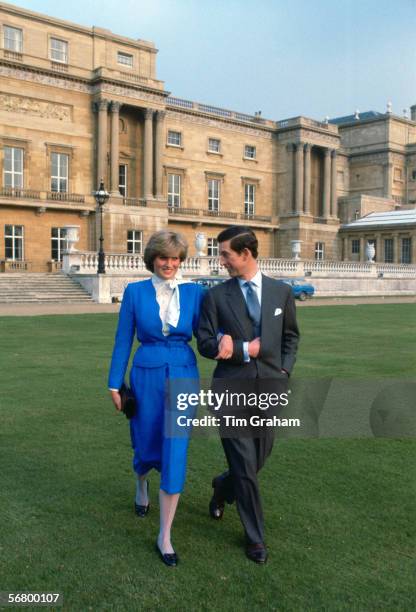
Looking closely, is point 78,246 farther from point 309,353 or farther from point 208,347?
point 208,347

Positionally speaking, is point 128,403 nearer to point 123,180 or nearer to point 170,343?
point 170,343

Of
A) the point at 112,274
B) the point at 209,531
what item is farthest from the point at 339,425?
the point at 112,274

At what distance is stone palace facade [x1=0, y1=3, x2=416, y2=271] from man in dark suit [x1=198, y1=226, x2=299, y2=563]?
37.1m

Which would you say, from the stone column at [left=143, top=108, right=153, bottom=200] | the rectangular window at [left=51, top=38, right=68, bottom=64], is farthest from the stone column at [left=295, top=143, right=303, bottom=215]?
the rectangular window at [left=51, top=38, right=68, bottom=64]

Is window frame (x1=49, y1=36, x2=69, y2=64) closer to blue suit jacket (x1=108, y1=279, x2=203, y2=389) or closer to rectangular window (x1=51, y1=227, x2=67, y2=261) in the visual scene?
rectangular window (x1=51, y1=227, x2=67, y2=261)

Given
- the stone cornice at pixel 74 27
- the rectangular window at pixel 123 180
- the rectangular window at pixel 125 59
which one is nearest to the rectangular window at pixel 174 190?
the rectangular window at pixel 123 180

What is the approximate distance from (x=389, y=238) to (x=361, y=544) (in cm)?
A: 5613

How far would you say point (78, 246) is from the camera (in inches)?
1722

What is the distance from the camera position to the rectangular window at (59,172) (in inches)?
1716

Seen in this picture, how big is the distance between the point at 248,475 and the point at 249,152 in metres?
55.2

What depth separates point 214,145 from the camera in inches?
2131

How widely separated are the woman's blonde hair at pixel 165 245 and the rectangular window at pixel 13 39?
42.9 meters

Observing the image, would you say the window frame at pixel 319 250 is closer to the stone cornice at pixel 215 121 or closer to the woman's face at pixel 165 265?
the stone cornice at pixel 215 121

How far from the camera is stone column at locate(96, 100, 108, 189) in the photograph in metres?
43.8
